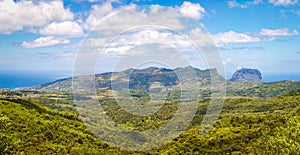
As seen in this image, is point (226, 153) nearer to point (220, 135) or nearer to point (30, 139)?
point (220, 135)

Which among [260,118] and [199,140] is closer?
[199,140]

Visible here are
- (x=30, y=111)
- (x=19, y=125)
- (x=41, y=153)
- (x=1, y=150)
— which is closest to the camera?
(x=1, y=150)

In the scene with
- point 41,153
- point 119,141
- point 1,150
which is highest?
point 1,150

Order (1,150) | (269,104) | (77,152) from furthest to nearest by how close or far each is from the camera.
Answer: (269,104), (77,152), (1,150)

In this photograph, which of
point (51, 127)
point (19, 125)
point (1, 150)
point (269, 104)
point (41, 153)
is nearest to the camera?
point (1, 150)

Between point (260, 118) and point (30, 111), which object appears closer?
point (260, 118)

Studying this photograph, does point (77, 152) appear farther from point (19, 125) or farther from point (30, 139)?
point (19, 125)

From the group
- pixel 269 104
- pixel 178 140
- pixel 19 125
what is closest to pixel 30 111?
pixel 19 125

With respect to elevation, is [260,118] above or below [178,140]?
above

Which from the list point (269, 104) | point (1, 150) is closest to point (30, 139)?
point (1, 150)
